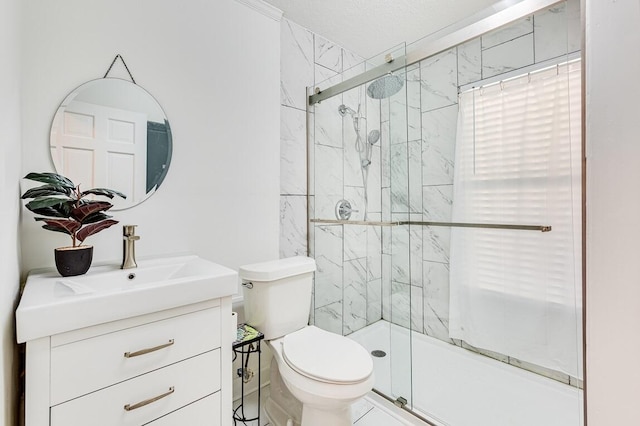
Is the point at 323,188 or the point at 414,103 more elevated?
the point at 414,103

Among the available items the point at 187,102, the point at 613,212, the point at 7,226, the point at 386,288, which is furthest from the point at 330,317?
the point at 613,212

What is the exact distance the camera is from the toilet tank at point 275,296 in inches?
59.8

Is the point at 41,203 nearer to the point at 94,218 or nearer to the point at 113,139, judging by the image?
the point at 94,218

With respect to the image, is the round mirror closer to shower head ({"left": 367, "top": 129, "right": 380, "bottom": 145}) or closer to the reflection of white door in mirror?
the reflection of white door in mirror

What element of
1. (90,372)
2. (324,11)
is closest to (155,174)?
(90,372)

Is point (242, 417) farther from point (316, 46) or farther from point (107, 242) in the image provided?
point (316, 46)

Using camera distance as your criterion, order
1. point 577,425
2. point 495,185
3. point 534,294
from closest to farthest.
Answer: point 577,425, point 534,294, point 495,185

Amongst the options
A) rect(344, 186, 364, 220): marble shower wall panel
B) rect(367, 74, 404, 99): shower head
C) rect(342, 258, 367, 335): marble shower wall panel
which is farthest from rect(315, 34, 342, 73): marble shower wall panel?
rect(342, 258, 367, 335): marble shower wall panel

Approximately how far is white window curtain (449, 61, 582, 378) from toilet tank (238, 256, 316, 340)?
46.0 inches

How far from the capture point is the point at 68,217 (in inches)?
44.2

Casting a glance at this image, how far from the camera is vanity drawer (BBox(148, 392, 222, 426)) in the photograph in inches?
39.7

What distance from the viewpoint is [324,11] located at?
1.91 meters

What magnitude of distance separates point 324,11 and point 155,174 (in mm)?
1476

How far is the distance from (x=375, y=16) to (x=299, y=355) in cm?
211
